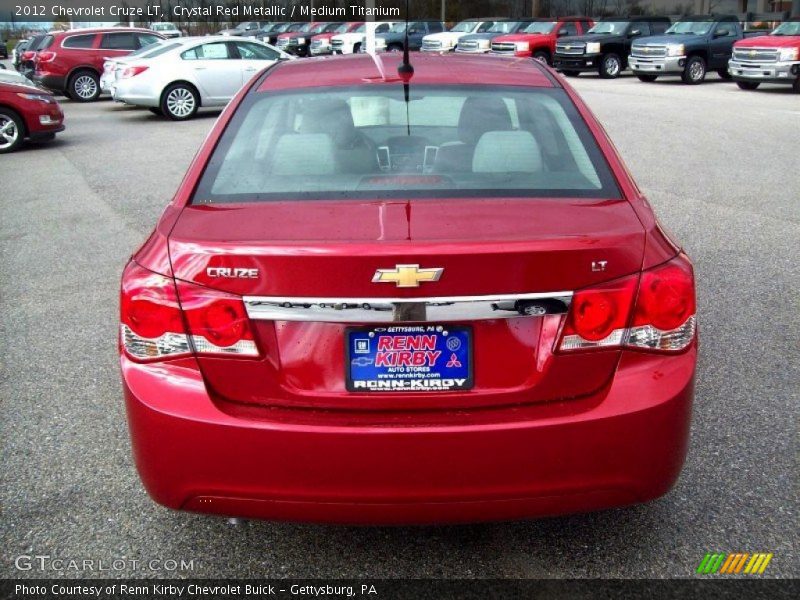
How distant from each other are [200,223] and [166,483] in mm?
798

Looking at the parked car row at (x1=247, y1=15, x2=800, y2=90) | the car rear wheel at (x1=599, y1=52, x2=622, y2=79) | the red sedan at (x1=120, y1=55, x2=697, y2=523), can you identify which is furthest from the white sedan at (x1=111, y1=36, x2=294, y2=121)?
the red sedan at (x1=120, y1=55, x2=697, y2=523)

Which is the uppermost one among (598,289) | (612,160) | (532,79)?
(532,79)

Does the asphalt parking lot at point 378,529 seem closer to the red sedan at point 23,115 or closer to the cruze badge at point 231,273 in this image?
the cruze badge at point 231,273

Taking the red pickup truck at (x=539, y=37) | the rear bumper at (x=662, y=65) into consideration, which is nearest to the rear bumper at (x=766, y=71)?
the rear bumper at (x=662, y=65)

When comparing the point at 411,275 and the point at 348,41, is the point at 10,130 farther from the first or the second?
the point at 348,41

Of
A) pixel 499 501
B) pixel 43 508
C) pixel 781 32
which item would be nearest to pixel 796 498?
pixel 499 501

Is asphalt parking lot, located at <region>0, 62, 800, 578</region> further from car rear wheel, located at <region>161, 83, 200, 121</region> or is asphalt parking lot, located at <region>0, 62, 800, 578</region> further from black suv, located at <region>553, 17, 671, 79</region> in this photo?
black suv, located at <region>553, 17, 671, 79</region>

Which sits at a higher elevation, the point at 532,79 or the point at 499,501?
the point at 532,79

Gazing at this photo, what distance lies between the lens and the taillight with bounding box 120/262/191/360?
2539 millimetres

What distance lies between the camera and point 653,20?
27.8m

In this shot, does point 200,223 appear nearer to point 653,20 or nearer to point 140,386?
point 140,386

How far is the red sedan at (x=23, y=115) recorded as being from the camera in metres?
13.4

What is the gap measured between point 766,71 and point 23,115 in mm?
16202

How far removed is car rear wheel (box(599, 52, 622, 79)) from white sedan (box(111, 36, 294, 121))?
1255cm
